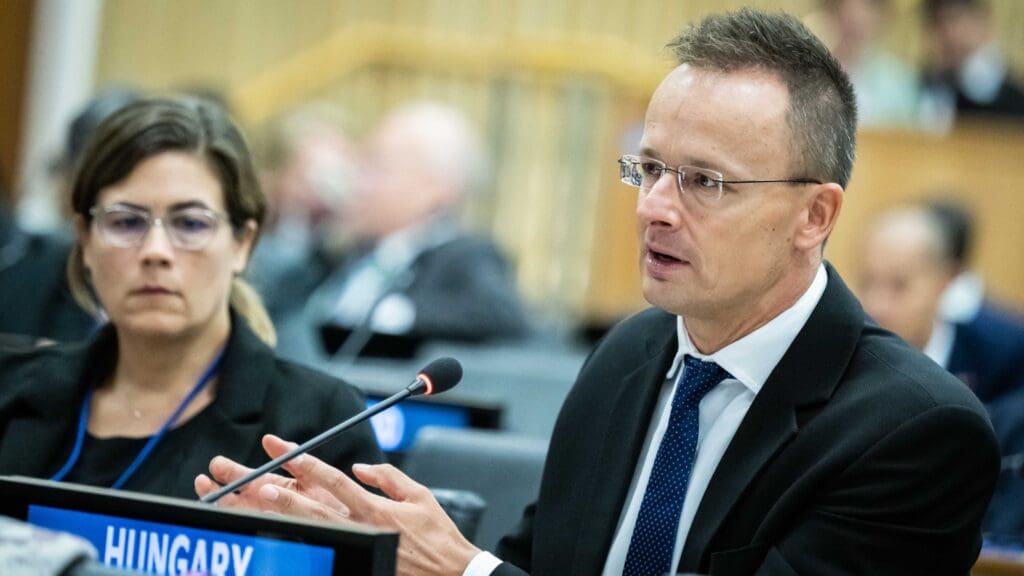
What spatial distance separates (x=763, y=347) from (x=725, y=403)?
3.9 inches

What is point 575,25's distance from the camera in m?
9.13

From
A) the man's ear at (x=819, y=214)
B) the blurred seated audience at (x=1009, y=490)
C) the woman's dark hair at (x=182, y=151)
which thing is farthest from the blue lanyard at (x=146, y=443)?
the blurred seated audience at (x=1009, y=490)

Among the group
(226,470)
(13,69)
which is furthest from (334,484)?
(13,69)

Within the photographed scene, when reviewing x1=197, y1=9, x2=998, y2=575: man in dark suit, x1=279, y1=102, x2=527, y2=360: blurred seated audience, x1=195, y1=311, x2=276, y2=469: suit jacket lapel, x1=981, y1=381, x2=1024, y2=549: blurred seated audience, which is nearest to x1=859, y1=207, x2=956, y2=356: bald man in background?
x1=981, y1=381, x2=1024, y2=549: blurred seated audience

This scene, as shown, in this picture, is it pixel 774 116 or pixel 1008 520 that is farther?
pixel 1008 520

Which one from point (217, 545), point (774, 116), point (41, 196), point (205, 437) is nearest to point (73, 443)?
point (205, 437)

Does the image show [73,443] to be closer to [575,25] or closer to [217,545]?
[217,545]

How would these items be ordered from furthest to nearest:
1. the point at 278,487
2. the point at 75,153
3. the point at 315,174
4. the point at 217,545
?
the point at 315,174, the point at 75,153, the point at 278,487, the point at 217,545

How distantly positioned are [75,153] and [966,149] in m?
4.01

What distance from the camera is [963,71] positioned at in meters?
7.66

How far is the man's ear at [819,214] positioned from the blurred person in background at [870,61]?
4986 mm

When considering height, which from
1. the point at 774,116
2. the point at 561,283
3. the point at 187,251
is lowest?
the point at 561,283

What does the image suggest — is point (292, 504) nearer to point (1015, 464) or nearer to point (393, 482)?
point (393, 482)

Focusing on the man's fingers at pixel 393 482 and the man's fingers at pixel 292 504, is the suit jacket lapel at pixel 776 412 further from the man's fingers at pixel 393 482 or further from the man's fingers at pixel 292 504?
the man's fingers at pixel 292 504
